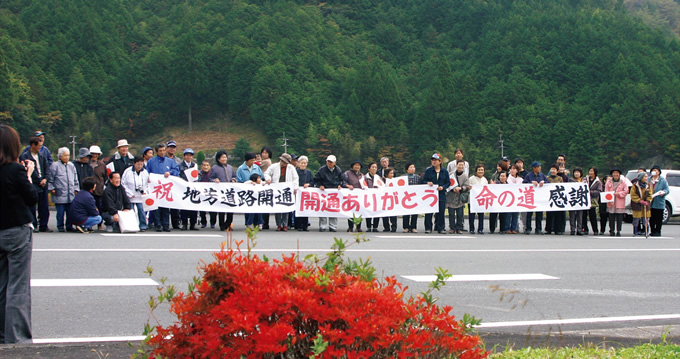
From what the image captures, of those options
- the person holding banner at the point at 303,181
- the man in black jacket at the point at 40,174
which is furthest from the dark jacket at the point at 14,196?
the person holding banner at the point at 303,181

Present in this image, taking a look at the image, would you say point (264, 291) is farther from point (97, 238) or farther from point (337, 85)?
point (337, 85)

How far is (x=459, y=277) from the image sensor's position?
390 inches

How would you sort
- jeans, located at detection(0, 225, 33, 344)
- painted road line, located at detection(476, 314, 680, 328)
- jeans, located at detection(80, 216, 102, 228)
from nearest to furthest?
jeans, located at detection(0, 225, 33, 344)
painted road line, located at detection(476, 314, 680, 328)
jeans, located at detection(80, 216, 102, 228)

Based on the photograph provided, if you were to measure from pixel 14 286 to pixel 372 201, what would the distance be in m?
12.1

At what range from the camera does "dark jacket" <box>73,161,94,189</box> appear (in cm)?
1545

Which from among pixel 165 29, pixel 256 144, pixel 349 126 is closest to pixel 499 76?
pixel 349 126

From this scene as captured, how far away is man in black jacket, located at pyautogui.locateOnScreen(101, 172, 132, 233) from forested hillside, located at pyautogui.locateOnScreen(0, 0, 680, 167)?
88.9m

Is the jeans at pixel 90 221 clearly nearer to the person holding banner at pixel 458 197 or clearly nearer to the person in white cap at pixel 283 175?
the person in white cap at pixel 283 175

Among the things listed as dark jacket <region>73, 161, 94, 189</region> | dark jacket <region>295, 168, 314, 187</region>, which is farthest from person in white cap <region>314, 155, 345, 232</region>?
dark jacket <region>73, 161, 94, 189</region>

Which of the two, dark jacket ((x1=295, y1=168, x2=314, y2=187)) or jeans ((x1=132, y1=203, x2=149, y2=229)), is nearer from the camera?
jeans ((x1=132, y1=203, x2=149, y2=229))

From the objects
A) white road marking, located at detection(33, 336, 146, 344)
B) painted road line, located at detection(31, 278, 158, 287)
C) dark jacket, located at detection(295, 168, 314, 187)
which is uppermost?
dark jacket, located at detection(295, 168, 314, 187)

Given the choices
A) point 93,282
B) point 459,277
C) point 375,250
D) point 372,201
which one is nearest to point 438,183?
point 372,201

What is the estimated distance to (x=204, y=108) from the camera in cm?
13012

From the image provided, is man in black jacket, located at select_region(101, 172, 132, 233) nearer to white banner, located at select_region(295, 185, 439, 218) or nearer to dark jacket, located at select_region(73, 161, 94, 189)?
dark jacket, located at select_region(73, 161, 94, 189)
